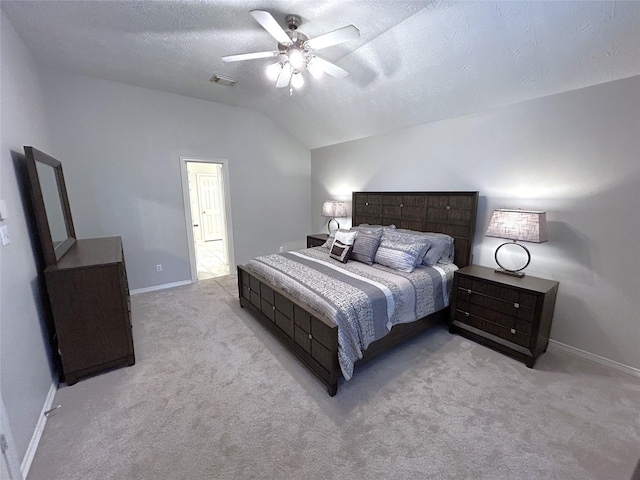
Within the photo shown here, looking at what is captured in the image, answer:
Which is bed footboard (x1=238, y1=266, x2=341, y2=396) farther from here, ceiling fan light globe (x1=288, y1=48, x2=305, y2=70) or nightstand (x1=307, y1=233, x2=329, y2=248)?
ceiling fan light globe (x1=288, y1=48, x2=305, y2=70)

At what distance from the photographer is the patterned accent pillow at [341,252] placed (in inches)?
122

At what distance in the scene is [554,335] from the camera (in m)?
2.55

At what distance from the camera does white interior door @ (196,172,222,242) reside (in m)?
7.07

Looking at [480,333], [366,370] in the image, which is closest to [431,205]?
[480,333]

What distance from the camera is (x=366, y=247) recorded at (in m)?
3.08

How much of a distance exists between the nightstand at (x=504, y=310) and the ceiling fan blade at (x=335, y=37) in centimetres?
227

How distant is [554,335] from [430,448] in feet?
6.20

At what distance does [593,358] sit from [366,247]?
221 centimetres

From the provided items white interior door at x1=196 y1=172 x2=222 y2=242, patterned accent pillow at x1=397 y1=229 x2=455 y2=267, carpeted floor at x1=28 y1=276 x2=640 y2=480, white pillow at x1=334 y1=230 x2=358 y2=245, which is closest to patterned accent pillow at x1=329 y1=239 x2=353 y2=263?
white pillow at x1=334 y1=230 x2=358 y2=245

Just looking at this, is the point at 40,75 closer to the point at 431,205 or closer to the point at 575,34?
the point at 431,205

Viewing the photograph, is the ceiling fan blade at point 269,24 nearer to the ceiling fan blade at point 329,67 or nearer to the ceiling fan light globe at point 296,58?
the ceiling fan light globe at point 296,58

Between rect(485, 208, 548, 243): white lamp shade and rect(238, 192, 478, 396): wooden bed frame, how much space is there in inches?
18.0

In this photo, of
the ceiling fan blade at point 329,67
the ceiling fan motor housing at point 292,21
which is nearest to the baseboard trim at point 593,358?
the ceiling fan blade at point 329,67

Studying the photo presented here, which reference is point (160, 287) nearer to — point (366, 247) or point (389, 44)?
point (366, 247)
